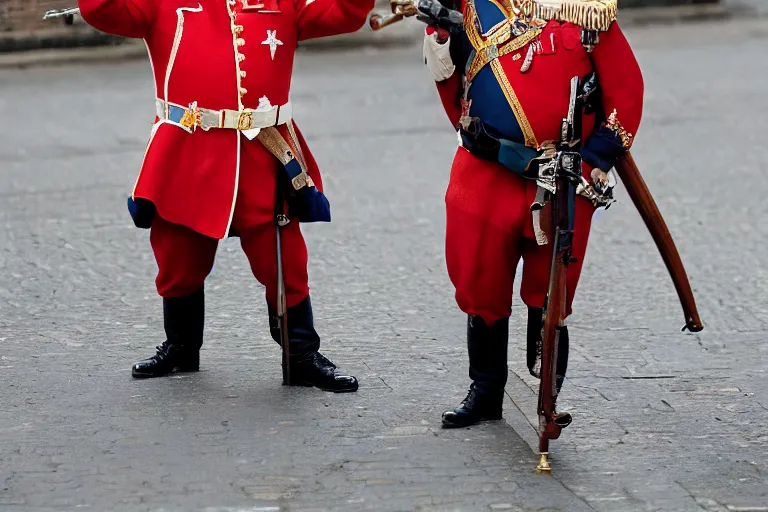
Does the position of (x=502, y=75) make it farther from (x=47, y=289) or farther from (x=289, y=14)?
(x=47, y=289)

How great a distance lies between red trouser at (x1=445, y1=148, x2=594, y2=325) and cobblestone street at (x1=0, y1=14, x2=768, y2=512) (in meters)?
0.51

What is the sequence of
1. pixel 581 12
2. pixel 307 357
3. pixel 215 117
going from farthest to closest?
1. pixel 307 357
2. pixel 215 117
3. pixel 581 12

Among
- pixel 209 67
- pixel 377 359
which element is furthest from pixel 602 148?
pixel 377 359

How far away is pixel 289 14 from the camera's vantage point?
5523 mm

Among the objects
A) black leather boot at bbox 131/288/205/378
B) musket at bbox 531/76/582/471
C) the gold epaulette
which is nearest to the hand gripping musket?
the gold epaulette

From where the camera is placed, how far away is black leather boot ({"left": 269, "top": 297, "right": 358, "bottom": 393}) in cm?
583

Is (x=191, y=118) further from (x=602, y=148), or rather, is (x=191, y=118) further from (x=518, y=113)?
(x=602, y=148)

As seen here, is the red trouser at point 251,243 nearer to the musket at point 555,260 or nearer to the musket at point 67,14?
the musket at point 67,14

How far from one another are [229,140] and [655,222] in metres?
1.56

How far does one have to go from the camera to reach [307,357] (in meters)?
5.87

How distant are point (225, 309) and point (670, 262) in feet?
8.51

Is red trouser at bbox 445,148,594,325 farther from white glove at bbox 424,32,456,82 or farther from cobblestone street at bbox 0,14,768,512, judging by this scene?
cobblestone street at bbox 0,14,768,512

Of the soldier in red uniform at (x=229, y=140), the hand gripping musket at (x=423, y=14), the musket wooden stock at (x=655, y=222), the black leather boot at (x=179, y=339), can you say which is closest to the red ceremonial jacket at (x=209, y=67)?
the soldier in red uniform at (x=229, y=140)

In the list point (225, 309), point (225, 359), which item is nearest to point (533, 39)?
point (225, 359)
